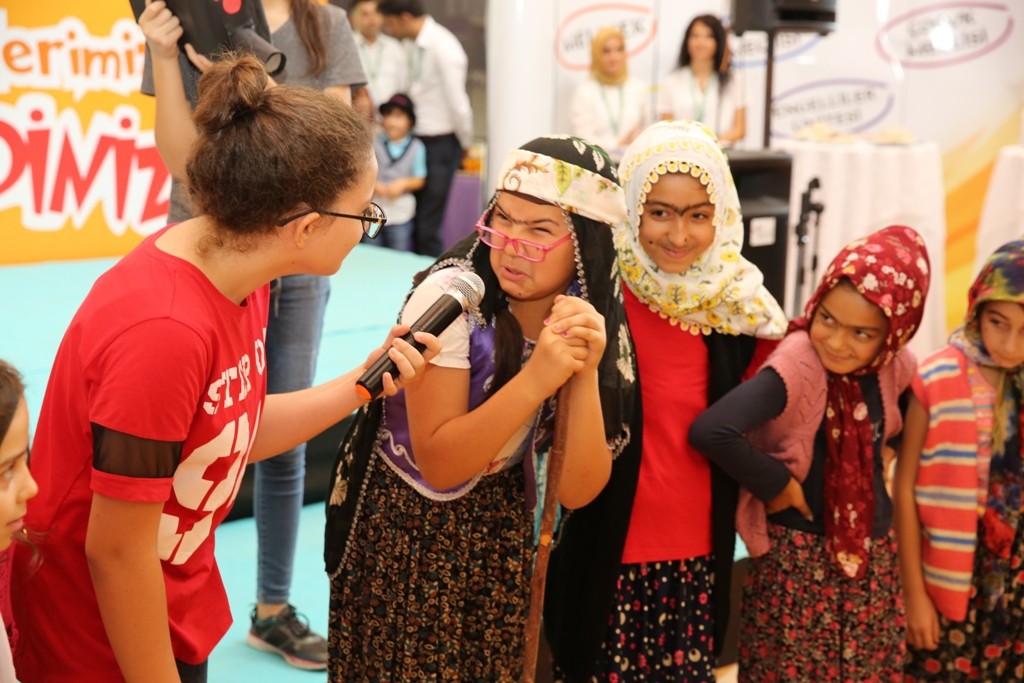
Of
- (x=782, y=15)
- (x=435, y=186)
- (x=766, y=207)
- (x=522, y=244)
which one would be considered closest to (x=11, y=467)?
(x=522, y=244)

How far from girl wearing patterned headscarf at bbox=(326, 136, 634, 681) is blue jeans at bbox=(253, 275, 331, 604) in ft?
1.58

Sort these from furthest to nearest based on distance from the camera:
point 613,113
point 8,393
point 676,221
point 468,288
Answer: point 613,113 → point 676,221 → point 468,288 → point 8,393

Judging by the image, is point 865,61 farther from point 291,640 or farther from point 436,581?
point 436,581

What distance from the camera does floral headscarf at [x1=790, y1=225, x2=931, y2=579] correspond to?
1.98 m

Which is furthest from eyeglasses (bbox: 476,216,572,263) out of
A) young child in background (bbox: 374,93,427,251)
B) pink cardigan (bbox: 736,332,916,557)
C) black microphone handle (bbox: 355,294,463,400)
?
young child in background (bbox: 374,93,427,251)

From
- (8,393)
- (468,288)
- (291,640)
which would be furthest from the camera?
(291,640)

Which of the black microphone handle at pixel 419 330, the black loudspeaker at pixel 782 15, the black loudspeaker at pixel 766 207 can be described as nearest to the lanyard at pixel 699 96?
the black loudspeaker at pixel 782 15

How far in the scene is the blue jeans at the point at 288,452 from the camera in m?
2.16

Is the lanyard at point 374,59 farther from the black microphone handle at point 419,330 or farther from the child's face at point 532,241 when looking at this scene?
the black microphone handle at point 419,330

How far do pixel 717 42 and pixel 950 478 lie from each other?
4.89 metres

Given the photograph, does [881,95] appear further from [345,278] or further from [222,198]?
[222,198]

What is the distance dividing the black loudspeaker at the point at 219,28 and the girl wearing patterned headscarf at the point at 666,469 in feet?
2.31

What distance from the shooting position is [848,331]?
1979mm

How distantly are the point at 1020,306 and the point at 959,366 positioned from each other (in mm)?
168
